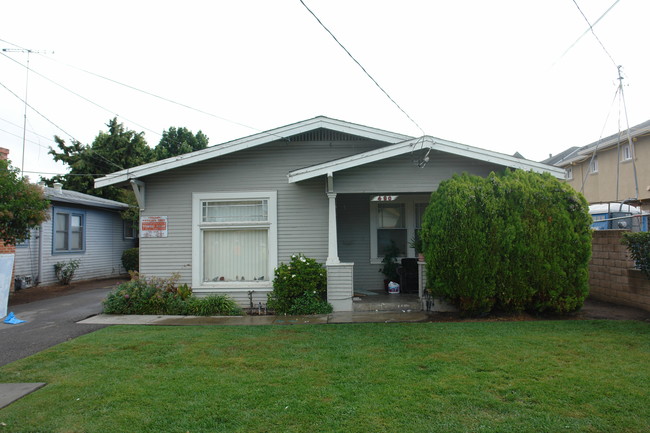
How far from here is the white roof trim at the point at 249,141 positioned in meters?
9.27

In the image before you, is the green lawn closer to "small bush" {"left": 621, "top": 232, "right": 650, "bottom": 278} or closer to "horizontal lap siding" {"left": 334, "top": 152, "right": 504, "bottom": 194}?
"small bush" {"left": 621, "top": 232, "right": 650, "bottom": 278}

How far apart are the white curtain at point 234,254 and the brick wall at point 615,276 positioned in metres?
7.16

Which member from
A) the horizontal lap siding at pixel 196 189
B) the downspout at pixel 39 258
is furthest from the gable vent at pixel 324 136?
the downspout at pixel 39 258

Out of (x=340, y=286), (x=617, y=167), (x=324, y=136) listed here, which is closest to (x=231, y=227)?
(x=340, y=286)

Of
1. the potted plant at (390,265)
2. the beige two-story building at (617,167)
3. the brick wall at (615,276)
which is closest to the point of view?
the brick wall at (615,276)

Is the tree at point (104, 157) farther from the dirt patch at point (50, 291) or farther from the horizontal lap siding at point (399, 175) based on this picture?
the horizontal lap siding at point (399, 175)

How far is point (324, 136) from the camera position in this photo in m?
9.98

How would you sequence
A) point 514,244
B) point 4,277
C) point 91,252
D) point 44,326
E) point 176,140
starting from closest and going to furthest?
1. point 514,244
2. point 44,326
3. point 4,277
4. point 91,252
5. point 176,140

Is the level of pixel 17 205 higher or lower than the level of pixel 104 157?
lower

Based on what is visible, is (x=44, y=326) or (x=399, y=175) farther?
(x=399, y=175)

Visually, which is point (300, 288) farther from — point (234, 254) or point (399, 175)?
point (399, 175)

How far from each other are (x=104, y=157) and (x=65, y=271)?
12.0 m

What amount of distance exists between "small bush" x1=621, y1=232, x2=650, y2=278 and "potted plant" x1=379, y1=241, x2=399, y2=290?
4788 millimetres

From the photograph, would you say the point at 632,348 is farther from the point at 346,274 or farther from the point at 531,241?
the point at 346,274
